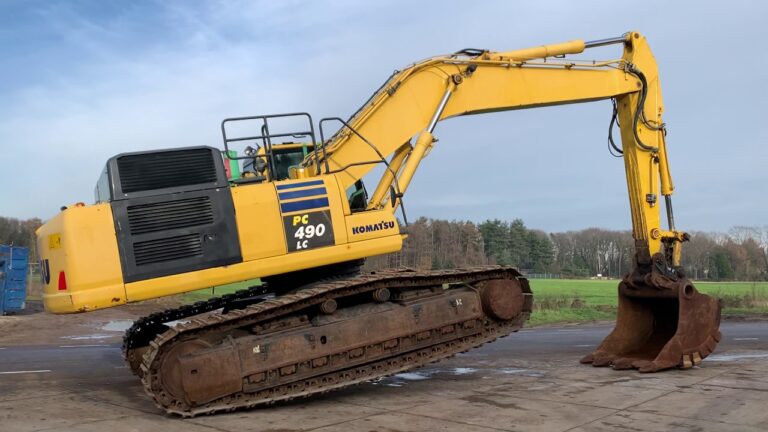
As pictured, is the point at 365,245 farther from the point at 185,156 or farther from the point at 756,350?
the point at 756,350

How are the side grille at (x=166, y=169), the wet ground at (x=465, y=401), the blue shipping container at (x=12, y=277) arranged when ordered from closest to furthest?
the wet ground at (x=465, y=401)
the side grille at (x=166, y=169)
the blue shipping container at (x=12, y=277)

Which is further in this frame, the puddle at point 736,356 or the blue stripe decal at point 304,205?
the puddle at point 736,356

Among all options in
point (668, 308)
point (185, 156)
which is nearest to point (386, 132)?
point (185, 156)

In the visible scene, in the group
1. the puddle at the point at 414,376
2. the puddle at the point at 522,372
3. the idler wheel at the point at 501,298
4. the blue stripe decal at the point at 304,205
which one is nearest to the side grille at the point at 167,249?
the blue stripe decal at the point at 304,205

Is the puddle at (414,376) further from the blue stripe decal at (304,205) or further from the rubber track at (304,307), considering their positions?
the blue stripe decal at (304,205)

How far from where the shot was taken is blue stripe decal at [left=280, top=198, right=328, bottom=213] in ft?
24.3

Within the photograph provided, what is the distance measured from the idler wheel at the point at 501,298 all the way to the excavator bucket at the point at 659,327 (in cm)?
225

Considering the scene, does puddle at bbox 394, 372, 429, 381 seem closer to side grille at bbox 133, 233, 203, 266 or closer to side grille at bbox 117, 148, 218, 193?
side grille at bbox 133, 233, 203, 266

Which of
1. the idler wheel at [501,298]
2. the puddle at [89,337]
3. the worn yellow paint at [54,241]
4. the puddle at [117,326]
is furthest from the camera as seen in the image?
the puddle at [117,326]

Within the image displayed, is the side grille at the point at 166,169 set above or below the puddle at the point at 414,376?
above

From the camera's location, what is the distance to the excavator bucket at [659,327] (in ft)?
29.8

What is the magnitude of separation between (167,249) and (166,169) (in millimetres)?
886

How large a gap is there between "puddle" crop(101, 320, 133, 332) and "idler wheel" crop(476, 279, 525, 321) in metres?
14.3

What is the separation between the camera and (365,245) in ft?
25.4
